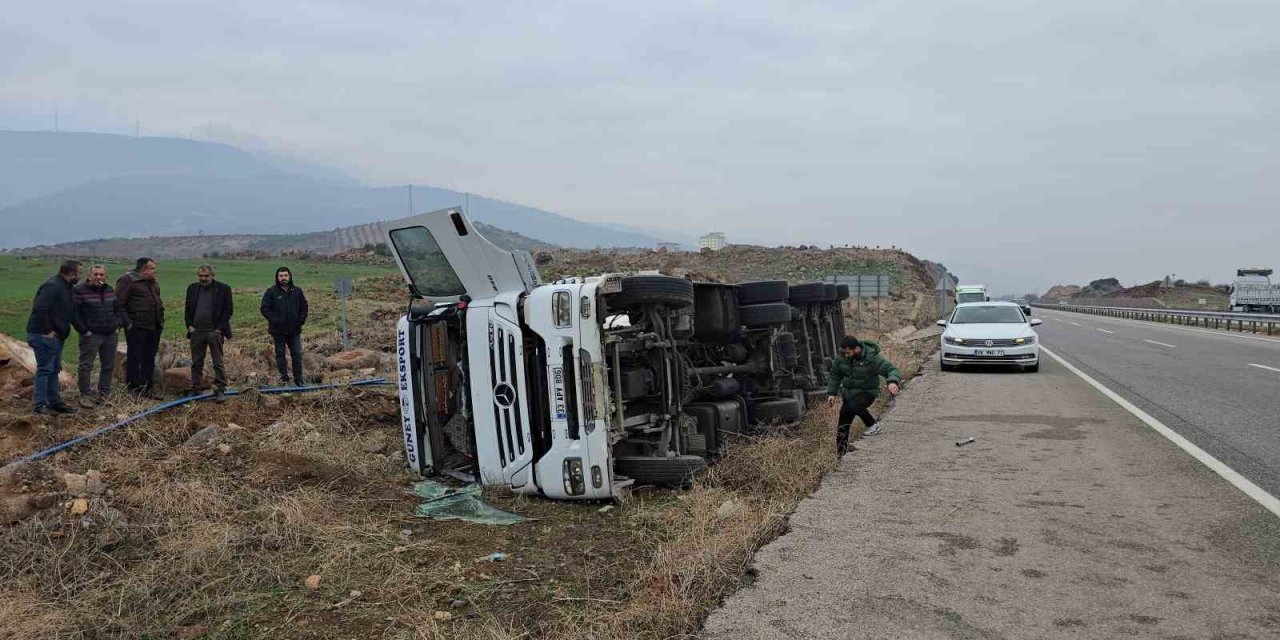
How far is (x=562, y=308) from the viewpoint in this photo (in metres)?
6.41

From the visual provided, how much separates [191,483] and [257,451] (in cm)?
99

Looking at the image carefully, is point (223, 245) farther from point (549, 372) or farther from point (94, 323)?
point (549, 372)

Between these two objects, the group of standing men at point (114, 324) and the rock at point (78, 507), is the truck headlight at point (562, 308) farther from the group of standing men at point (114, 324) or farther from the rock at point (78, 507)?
the group of standing men at point (114, 324)

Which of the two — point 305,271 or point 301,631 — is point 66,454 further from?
point 305,271

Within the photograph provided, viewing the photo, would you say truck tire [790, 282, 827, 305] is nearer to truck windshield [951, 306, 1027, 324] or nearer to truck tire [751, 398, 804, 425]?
truck tire [751, 398, 804, 425]

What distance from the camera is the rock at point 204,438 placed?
23.9 ft

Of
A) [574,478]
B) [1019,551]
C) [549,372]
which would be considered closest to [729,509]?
[574,478]

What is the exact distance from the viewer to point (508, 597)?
452 cm

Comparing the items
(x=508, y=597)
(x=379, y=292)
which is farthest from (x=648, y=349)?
(x=379, y=292)

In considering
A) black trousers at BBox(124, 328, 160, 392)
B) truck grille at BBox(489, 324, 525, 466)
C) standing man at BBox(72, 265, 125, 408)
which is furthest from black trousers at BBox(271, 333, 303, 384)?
truck grille at BBox(489, 324, 525, 466)

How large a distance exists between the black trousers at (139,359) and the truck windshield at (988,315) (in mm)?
14296

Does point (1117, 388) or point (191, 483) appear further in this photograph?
point (1117, 388)

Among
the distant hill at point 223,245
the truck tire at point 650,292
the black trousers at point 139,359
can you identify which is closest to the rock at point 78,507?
the black trousers at point 139,359

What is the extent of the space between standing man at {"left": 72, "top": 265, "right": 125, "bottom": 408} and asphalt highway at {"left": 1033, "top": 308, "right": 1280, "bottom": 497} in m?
10.8
